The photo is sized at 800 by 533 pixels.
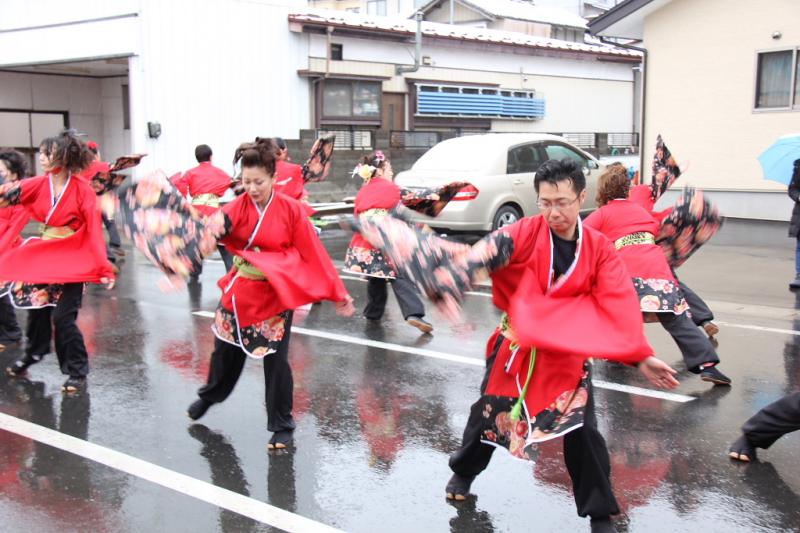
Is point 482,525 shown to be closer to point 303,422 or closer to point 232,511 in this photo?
point 232,511

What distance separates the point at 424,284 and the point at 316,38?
60.0 ft

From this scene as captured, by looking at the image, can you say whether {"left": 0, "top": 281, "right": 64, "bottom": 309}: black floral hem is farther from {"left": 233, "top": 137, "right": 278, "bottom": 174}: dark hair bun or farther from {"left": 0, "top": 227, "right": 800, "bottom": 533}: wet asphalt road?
{"left": 233, "top": 137, "right": 278, "bottom": 174}: dark hair bun

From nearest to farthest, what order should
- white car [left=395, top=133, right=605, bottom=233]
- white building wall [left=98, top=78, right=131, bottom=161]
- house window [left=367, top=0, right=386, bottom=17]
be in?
1. white car [left=395, top=133, right=605, bottom=233]
2. white building wall [left=98, top=78, right=131, bottom=161]
3. house window [left=367, top=0, right=386, bottom=17]

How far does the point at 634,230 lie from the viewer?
20.3 feet

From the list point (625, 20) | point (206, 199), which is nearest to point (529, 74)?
point (625, 20)

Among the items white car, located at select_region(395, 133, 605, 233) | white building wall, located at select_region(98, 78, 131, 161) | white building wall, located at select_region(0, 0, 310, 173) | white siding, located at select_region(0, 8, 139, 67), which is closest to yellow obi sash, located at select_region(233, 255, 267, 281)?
white car, located at select_region(395, 133, 605, 233)

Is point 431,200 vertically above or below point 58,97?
below

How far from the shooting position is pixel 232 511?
4.17 metres

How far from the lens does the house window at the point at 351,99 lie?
2152cm

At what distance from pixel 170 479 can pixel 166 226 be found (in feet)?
4.36

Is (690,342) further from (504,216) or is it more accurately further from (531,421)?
(504,216)

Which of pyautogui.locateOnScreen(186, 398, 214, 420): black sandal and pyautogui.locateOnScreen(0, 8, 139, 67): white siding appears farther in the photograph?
pyautogui.locateOnScreen(0, 8, 139, 67): white siding

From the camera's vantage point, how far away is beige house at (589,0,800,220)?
15.3m

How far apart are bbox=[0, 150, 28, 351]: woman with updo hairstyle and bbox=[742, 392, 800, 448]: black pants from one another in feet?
16.8
